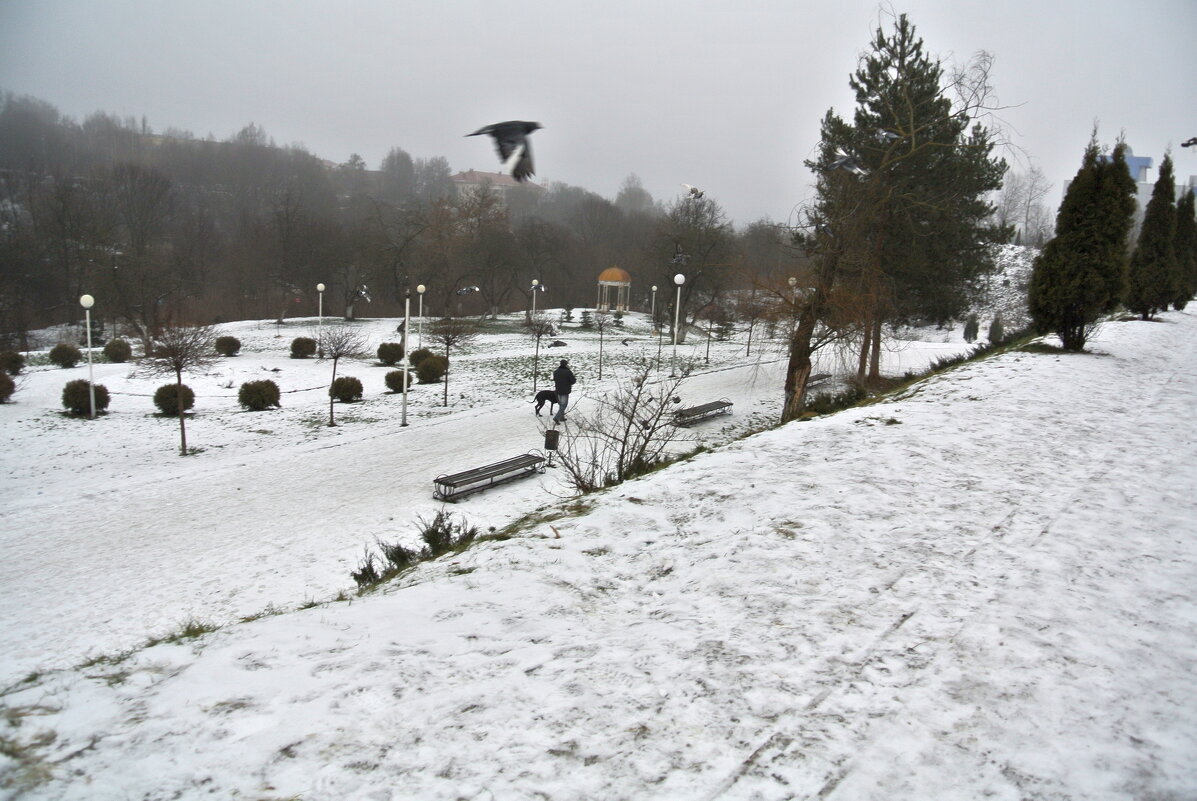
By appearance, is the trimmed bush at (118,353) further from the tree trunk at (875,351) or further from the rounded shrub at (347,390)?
the tree trunk at (875,351)

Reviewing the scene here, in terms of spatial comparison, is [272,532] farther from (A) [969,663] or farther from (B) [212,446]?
(A) [969,663]

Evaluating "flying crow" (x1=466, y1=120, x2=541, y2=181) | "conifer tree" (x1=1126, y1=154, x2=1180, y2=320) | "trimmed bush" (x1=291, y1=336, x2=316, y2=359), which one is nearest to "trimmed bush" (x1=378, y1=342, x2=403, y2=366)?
"trimmed bush" (x1=291, y1=336, x2=316, y2=359)

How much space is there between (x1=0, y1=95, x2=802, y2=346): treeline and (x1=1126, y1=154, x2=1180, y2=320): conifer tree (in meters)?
13.9

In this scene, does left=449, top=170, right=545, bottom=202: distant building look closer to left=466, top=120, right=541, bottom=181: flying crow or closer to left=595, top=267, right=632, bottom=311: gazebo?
left=595, top=267, right=632, bottom=311: gazebo

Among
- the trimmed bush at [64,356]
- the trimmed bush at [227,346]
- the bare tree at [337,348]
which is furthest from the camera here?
the trimmed bush at [227,346]

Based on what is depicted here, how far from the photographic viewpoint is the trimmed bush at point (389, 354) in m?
25.9

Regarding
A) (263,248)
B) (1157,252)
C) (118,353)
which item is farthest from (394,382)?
(263,248)

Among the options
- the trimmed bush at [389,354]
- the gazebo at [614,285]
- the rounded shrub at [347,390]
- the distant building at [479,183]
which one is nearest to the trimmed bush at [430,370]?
the rounded shrub at [347,390]

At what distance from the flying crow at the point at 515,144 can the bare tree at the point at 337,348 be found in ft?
41.2

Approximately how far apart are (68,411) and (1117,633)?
21700mm

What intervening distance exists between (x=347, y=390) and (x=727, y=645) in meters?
17.8

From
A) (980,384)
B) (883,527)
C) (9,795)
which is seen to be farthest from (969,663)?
(980,384)

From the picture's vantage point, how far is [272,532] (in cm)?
938

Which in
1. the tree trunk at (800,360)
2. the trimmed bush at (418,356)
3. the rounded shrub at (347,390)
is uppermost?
the tree trunk at (800,360)
